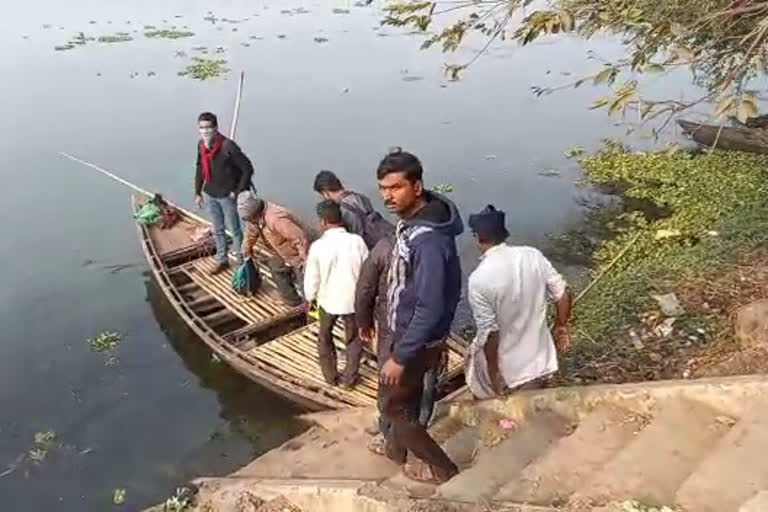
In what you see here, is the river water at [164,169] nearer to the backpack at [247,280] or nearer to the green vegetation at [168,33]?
the green vegetation at [168,33]

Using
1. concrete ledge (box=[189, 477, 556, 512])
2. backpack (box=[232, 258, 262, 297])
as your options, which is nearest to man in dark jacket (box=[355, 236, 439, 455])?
concrete ledge (box=[189, 477, 556, 512])

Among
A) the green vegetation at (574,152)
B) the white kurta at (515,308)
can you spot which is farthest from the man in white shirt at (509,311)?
the green vegetation at (574,152)

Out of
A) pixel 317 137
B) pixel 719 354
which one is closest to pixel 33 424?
pixel 719 354

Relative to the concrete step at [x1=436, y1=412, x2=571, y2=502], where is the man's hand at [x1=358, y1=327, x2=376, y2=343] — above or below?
above

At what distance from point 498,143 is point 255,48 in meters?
12.3

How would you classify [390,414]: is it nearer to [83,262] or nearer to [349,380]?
[349,380]

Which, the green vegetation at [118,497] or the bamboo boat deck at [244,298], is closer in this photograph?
the green vegetation at [118,497]

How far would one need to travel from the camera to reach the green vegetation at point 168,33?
27781mm

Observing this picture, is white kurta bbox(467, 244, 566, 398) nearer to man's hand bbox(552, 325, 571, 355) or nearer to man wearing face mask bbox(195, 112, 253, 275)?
man's hand bbox(552, 325, 571, 355)

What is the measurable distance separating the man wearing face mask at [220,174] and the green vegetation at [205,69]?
1386 cm

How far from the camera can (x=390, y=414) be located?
4246mm

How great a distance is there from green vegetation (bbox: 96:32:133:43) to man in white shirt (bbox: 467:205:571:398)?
25.3 m

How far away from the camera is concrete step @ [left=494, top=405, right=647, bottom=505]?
3.97 m

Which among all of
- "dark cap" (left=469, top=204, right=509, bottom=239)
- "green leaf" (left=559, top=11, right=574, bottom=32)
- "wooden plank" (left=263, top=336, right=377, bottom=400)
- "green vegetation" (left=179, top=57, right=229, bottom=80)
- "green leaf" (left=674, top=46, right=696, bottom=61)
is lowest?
"green vegetation" (left=179, top=57, right=229, bottom=80)
